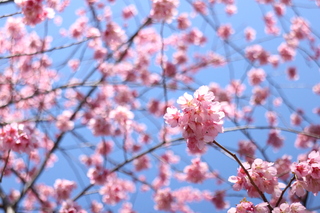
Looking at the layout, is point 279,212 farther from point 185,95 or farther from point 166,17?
point 166,17

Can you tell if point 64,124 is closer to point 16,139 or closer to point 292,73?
point 16,139

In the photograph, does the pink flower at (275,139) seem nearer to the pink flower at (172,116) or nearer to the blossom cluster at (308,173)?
the blossom cluster at (308,173)

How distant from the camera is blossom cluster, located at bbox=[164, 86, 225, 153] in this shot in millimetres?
1822

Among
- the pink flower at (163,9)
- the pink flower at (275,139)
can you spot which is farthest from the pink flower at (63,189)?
the pink flower at (275,139)

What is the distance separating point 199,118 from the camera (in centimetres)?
181

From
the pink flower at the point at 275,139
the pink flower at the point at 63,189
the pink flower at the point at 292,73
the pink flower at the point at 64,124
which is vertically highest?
the pink flower at the point at 292,73

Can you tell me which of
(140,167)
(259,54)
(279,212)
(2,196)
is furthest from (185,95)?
(259,54)

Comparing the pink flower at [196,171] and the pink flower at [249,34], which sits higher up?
the pink flower at [249,34]

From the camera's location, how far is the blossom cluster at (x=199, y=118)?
1822 millimetres

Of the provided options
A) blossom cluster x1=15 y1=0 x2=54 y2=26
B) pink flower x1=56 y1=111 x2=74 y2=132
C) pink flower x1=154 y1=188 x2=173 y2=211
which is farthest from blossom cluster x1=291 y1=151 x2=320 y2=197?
pink flower x1=154 y1=188 x2=173 y2=211

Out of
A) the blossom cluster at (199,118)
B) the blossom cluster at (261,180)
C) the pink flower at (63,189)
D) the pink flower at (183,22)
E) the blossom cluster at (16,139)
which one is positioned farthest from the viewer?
the pink flower at (183,22)

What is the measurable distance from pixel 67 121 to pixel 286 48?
600cm

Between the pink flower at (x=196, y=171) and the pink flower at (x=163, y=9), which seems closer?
the pink flower at (x=163, y=9)

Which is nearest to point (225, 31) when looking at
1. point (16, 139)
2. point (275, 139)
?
point (275, 139)
